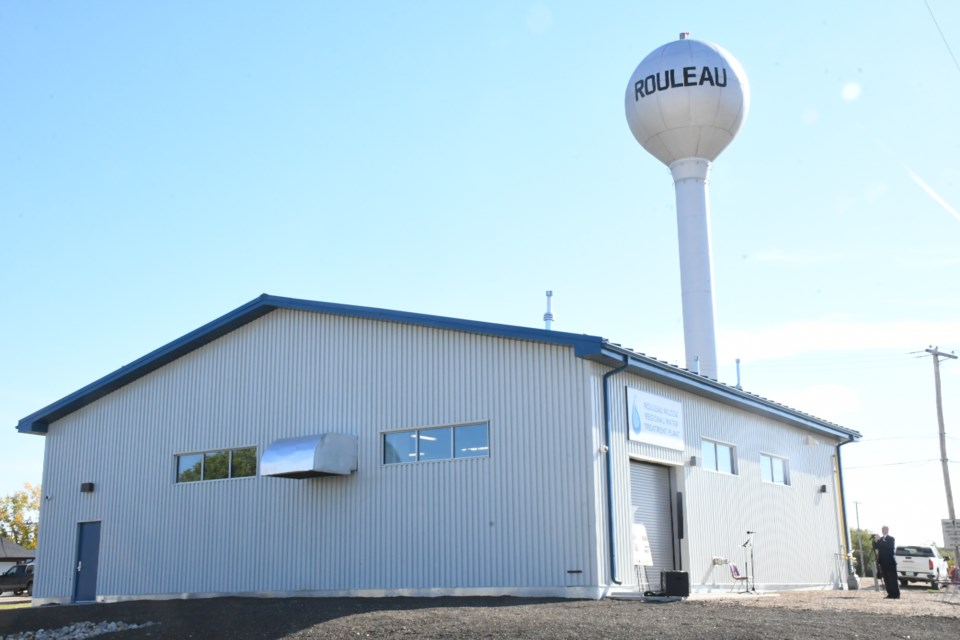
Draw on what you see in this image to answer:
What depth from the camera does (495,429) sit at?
18.7 m

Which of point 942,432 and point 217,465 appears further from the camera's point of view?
point 942,432

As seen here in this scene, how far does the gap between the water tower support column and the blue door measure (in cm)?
1622

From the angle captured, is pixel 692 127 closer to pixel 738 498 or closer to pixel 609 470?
pixel 738 498

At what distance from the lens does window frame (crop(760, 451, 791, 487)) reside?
79.9 feet

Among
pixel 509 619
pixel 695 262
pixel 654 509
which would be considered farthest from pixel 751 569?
pixel 509 619

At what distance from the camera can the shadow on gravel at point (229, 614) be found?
532 inches

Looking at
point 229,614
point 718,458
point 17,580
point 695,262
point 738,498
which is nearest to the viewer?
point 229,614

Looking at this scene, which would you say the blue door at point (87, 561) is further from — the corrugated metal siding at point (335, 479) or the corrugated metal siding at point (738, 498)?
the corrugated metal siding at point (738, 498)

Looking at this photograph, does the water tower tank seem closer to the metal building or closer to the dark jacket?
the metal building

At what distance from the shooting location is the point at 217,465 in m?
22.9

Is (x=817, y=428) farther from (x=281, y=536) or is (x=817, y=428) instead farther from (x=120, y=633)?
(x=120, y=633)

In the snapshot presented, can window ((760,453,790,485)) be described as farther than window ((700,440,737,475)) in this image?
Yes

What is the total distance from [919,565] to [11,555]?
41244mm

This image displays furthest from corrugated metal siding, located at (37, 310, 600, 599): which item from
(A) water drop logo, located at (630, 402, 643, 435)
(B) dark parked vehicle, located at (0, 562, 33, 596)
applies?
(B) dark parked vehicle, located at (0, 562, 33, 596)
